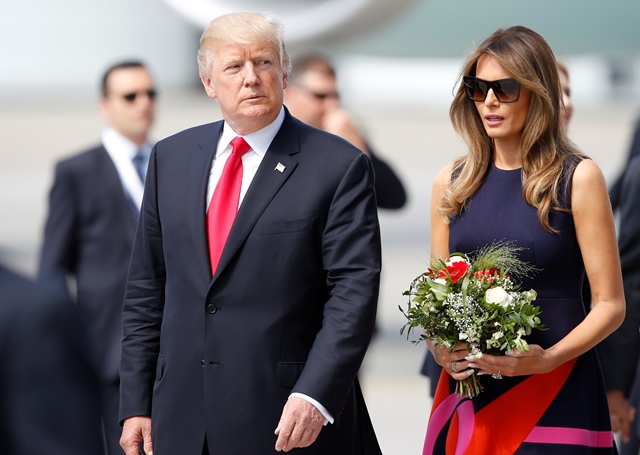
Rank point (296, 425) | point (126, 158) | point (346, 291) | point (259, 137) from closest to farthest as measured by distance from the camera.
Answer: point (296, 425), point (346, 291), point (259, 137), point (126, 158)

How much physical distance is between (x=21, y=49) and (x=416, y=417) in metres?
17.9

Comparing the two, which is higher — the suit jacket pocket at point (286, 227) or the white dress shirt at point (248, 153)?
the white dress shirt at point (248, 153)

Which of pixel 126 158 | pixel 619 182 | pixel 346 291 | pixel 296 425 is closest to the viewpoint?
pixel 296 425

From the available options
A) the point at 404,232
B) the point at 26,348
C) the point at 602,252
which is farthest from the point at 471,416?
the point at 404,232

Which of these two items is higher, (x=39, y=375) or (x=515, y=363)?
(x=39, y=375)

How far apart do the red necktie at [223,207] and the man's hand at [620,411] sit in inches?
73.8

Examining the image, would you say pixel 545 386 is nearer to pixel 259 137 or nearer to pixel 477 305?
pixel 477 305

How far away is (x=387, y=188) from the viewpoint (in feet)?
17.9

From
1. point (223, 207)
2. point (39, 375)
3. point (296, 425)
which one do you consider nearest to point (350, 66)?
point (223, 207)

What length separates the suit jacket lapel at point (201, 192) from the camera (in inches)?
140

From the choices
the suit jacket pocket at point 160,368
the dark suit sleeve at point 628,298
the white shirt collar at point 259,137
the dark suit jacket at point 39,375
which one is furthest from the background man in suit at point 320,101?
the dark suit jacket at point 39,375

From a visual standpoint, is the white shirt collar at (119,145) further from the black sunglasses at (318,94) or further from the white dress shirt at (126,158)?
the black sunglasses at (318,94)

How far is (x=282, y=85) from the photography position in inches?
146

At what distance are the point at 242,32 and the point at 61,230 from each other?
6.65ft
